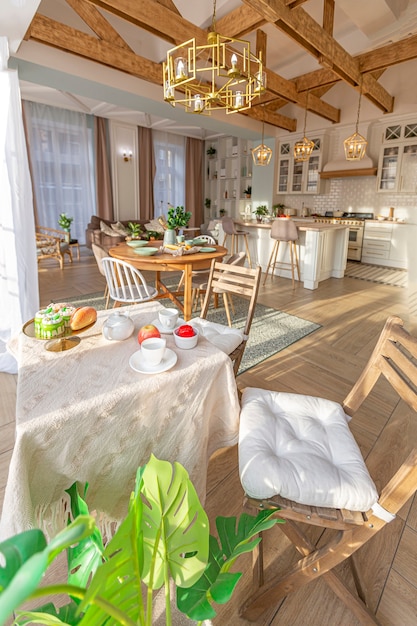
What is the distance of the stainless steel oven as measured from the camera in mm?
7098

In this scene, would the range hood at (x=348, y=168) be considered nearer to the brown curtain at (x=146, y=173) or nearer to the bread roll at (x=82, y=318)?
the brown curtain at (x=146, y=173)

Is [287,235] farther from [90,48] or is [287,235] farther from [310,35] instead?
[90,48]

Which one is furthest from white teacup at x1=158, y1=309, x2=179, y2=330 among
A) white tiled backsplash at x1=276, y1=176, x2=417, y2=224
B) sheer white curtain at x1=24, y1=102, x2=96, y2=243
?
sheer white curtain at x1=24, y1=102, x2=96, y2=243

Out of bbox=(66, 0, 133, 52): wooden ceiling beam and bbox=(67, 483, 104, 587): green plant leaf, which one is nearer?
bbox=(67, 483, 104, 587): green plant leaf

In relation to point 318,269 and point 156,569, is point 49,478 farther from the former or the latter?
point 318,269

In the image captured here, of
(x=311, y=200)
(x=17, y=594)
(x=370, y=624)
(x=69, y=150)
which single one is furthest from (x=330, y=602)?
(x=69, y=150)

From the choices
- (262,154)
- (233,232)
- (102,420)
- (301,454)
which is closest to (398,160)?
(262,154)

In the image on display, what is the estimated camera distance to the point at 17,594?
29 centimetres

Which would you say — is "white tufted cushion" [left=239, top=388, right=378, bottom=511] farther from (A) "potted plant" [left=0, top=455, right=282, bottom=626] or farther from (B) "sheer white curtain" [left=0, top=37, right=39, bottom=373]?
(B) "sheer white curtain" [left=0, top=37, right=39, bottom=373]

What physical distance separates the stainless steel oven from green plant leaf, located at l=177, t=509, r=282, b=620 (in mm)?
7272

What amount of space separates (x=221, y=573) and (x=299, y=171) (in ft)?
28.2

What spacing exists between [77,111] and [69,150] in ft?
2.91

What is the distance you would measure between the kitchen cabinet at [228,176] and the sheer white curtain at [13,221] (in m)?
7.53

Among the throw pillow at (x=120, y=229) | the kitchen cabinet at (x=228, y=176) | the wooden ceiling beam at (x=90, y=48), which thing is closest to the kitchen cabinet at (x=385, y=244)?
the kitchen cabinet at (x=228, y=176)
